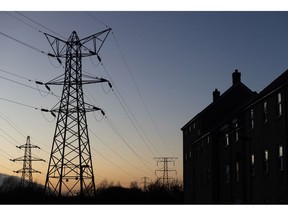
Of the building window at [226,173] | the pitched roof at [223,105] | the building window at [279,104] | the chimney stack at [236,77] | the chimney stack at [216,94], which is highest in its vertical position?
the chimney stack at [236,77]

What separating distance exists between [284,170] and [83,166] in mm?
12651

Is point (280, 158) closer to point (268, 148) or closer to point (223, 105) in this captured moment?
point (268, 148)

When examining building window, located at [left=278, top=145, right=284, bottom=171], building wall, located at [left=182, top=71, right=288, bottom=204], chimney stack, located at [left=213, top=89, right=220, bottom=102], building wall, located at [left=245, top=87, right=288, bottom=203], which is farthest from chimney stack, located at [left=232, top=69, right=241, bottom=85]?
building window, located at [left=278, top=145, right=284, bottom=171]

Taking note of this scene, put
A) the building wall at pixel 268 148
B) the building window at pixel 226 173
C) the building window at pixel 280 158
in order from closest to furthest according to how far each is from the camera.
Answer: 1. the building wall at pixel 268 148
2. the building window at pixel 280 158
3. the building window at pixel 226 173

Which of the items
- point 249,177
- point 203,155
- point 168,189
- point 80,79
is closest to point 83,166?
point 80,79

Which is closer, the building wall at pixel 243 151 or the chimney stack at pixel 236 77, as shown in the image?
the building wall at pixel 243 151

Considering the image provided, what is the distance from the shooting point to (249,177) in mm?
33531

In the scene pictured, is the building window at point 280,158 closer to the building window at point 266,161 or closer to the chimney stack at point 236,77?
the building window at point 266,161

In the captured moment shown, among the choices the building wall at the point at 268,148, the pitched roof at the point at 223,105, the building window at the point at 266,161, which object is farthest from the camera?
the pitched roof at the point at 223,105

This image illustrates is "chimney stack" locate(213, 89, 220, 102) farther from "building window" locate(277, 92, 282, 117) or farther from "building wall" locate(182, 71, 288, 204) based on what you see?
"building window" locate(277, 92, 282, 117)

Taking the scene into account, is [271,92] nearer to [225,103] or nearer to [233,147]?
[233,147]

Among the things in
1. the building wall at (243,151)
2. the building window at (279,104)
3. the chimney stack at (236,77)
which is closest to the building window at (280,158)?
the building wall at (243,151)

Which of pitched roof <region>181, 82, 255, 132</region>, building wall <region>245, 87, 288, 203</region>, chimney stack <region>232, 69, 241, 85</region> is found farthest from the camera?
chimney stack <region>232, 69, 241, 85</region>

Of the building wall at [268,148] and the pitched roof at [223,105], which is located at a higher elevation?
the pitched roof at [223,105]
